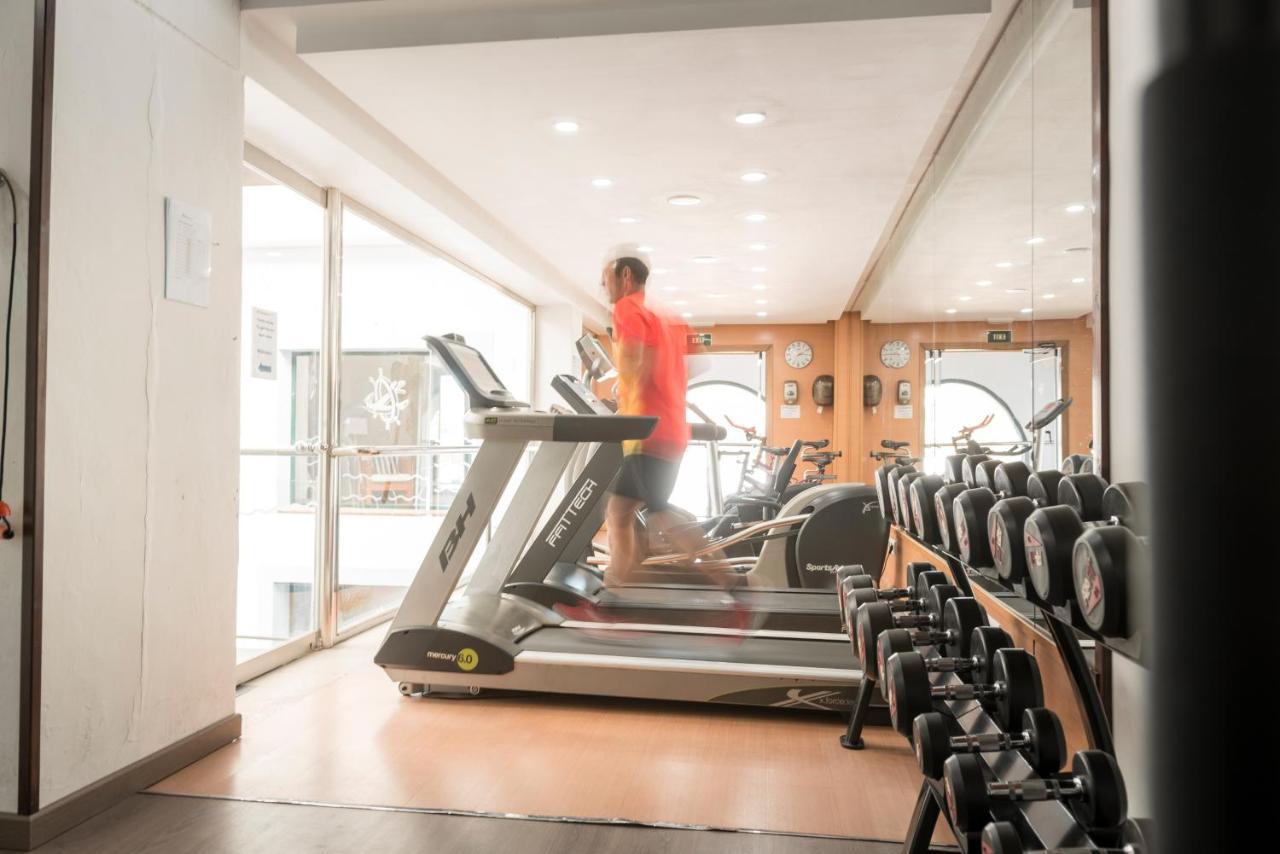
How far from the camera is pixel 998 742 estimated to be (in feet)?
5.14

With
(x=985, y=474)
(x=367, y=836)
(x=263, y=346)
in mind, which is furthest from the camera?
(x=263, y=346)

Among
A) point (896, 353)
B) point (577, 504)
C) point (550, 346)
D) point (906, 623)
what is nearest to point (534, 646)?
point (577, 504)

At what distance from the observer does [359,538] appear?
4.60 meters

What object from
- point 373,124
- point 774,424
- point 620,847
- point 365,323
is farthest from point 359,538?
point 774,424

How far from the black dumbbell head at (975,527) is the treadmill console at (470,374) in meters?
2.04

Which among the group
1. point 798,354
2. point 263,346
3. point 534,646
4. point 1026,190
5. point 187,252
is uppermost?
point 798,354

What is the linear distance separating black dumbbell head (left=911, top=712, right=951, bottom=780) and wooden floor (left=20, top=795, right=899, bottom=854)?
70 centimetres

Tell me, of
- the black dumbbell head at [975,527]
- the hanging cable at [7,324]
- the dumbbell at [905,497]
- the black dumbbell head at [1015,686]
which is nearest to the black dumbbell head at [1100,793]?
the black dumbbell head at [1015,686]

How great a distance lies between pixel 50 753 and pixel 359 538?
249cm

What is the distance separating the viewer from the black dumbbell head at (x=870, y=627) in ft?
6.37

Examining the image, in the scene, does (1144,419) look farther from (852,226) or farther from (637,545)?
(852,226)

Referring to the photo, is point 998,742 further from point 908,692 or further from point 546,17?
point 546,17

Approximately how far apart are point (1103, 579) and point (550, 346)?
736cm

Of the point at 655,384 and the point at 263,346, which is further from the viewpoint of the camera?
the point at 655,384
